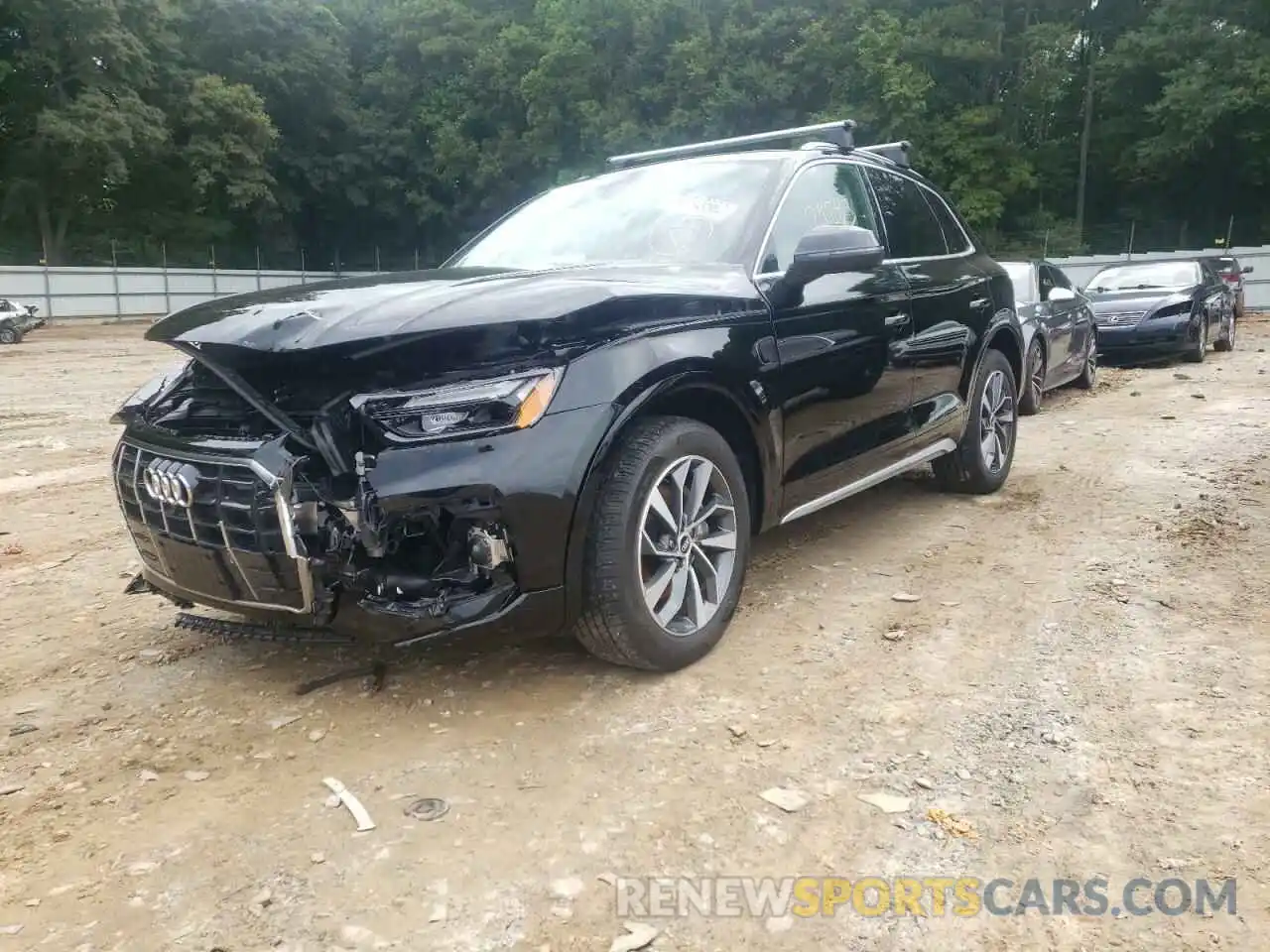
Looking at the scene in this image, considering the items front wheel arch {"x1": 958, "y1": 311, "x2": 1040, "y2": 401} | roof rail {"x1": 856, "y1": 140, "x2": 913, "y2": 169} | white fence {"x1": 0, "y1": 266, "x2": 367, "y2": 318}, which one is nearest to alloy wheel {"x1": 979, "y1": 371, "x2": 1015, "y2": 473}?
front wheel arch {"x1": 958, "y1": 311, "x2": 1040, "y2": 401}

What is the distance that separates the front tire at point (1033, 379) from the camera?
8.85m

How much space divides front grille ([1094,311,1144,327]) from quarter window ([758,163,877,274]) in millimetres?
9478

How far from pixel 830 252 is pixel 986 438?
8.09ft

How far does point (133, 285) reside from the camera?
33219mm

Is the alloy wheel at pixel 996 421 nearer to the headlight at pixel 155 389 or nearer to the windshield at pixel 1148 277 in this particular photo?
the headlight at pixel 155 389

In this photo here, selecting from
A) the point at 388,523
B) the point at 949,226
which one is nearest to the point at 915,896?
the point at 388,523

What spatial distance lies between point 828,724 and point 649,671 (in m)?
0.60

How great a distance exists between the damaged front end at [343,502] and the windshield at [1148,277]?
12756mm

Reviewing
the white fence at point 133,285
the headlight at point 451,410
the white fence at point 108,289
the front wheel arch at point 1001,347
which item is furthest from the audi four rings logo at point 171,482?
the white fence at point 133,285

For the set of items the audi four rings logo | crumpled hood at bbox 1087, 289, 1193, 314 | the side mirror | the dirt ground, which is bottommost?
the dirt ground

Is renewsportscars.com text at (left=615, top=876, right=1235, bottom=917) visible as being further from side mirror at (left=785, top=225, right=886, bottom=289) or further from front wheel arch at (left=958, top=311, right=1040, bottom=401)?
front wheel arch at (left=958, top=311, right=1040, bottom=401)

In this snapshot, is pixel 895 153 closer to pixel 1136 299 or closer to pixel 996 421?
pixel 996 421

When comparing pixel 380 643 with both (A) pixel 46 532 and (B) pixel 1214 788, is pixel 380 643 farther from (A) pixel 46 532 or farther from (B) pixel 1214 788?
(A) pixel 46 532

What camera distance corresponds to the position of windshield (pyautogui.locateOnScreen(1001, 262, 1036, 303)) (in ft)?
29.7
